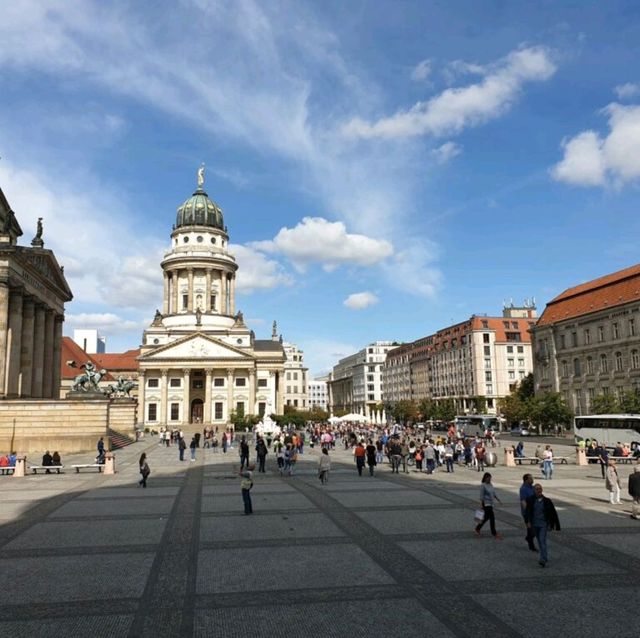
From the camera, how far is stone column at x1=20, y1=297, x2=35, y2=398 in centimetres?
4597

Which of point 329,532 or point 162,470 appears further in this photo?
point 162,470

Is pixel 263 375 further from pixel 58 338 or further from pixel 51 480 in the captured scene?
pixel 51 480

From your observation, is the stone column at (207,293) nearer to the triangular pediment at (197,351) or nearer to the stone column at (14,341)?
the triangular pediment at (197,351)

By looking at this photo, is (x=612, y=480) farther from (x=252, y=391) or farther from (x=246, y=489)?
(x=252, y=391)

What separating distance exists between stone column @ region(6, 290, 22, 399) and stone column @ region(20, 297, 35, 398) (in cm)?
196

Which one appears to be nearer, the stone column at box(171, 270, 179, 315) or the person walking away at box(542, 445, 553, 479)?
the person walking away at box(542, 445, 553, 479)

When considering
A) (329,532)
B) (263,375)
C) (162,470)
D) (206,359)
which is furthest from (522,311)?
(329,532)

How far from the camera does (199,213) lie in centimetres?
11450

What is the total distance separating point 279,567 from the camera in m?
11.8

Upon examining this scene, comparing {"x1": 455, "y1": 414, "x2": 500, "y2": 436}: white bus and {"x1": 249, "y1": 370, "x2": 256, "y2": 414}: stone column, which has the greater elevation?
{"x1": 249, "y1": 370, "x2": 256, "y2": 414}: stone column

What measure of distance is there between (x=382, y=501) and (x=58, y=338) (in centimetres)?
4530

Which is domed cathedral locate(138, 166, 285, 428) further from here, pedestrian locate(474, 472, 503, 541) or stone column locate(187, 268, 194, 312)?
pedestrian locate(474, 472, 503, 541)

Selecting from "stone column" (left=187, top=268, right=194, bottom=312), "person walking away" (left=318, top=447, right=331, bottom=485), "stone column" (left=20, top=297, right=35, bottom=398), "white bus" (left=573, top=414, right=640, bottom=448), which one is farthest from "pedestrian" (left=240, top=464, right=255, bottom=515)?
"stone column" (left=187, top=268, right=194, bottom=312)

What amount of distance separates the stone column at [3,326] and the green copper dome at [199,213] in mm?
74493
